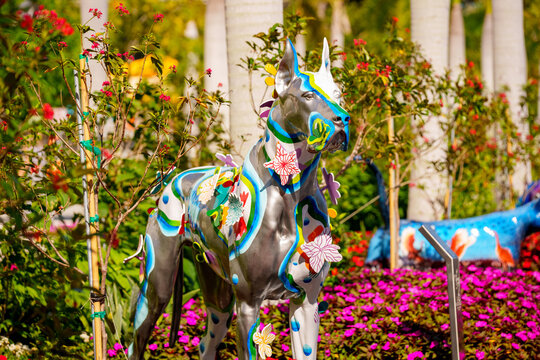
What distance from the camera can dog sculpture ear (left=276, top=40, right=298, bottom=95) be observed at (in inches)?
128

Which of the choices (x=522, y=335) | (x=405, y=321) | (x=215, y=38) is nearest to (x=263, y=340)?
(x=405, y=321)

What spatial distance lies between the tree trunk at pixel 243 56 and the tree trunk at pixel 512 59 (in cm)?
584

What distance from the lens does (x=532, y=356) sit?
4.75m

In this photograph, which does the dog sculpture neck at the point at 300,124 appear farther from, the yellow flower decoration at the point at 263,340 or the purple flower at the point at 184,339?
the purple flower at the point at 184,339

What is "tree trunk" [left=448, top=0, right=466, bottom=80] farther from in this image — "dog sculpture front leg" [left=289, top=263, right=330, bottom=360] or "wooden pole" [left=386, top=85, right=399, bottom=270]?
"dog sculpture front leg" [left=289, top=263, right=330, bottom=360]

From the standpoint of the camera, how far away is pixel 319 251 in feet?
10.8

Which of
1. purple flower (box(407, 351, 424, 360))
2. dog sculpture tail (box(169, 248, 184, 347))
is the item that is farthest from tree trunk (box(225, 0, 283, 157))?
purple flower (box(407, 351, 424, 360))

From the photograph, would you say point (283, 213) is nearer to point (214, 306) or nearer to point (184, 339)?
point (214, 306)

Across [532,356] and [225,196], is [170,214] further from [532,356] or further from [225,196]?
[532,356]

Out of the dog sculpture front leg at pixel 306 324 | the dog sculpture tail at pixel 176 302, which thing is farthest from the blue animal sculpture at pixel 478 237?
the dog sculpture front leg at pixel 306 324

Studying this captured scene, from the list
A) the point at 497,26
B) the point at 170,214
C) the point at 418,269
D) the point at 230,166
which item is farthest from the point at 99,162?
the point at 497,26

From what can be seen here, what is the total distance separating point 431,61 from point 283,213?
5.31 meters

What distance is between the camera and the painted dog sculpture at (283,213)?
3.14 meters

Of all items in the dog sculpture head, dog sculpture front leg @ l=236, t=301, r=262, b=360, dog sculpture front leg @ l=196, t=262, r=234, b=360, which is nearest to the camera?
the dog sculpture head
